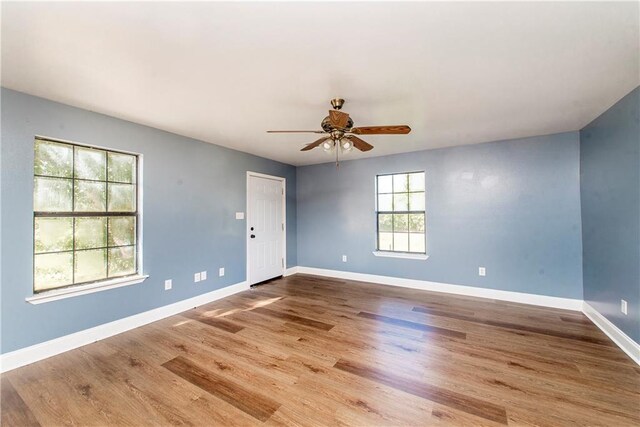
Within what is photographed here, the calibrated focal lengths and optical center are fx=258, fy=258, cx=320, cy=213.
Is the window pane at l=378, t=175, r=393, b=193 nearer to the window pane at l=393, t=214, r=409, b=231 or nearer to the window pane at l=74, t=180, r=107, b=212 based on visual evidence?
the window pane at l=393, t=214, r=409, b=231

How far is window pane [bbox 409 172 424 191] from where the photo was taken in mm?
4363

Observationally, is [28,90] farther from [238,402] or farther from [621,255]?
[621,255]

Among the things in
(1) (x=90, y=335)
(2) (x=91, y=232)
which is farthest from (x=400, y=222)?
(1) (x=90, y=335)

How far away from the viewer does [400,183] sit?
456 cm

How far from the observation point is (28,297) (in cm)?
222

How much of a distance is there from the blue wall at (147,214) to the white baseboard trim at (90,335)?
0.06m

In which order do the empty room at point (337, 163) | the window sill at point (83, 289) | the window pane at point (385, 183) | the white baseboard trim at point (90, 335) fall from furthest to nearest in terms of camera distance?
the window pane at point (385, 183)
the window sill at point (83, 289)
the white baseboard trim at point (90, 335)
the empty room at point (337, 163)

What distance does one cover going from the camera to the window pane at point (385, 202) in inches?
183

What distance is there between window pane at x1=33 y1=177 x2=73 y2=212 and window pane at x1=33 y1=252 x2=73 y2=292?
44 cm

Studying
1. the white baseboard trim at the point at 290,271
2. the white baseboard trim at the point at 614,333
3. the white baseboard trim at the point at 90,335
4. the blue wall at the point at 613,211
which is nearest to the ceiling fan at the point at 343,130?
the blue wall at the point at 613,211

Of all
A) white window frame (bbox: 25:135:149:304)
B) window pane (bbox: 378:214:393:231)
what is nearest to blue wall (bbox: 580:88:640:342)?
window pane (bbox: 378:214:393:231)

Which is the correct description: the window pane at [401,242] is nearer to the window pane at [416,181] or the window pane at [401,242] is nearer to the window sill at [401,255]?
the window sill at [401,255]

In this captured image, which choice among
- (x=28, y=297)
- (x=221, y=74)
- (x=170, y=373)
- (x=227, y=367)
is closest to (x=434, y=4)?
(x=221, y=74)

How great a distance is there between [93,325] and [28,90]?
221 cm
